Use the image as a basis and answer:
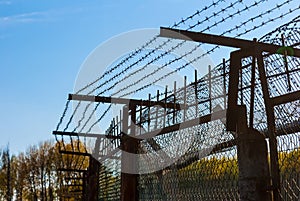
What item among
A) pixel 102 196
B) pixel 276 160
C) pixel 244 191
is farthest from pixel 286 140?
pixel 102 196

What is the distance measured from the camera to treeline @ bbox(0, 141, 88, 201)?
1215 inches

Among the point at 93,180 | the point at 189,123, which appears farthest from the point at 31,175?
the point at 189,123

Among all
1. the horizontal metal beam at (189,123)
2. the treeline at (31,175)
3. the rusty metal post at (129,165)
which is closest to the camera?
the horizontal metal beam at (189,123)

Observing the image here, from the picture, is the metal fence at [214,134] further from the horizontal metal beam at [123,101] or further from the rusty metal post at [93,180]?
the rusty metal post at [93,180]

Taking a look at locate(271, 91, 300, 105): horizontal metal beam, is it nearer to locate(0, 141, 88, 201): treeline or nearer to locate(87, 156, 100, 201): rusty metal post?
locate(87, 156, 100, 201): rusty metal post

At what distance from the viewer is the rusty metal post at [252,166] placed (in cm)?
214

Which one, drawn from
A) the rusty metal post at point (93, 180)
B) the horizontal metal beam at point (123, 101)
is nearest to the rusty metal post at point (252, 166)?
the horizontal metal beam at point (123, 101)

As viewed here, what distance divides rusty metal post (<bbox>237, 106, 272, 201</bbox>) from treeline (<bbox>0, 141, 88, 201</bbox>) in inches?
1129

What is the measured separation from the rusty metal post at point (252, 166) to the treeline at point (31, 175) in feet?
94.1

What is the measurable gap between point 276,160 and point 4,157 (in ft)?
117

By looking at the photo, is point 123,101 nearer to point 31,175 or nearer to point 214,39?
point 214,39

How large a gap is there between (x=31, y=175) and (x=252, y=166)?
31.5m

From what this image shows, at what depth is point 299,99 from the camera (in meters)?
2.09

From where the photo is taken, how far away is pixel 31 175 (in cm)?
3206
